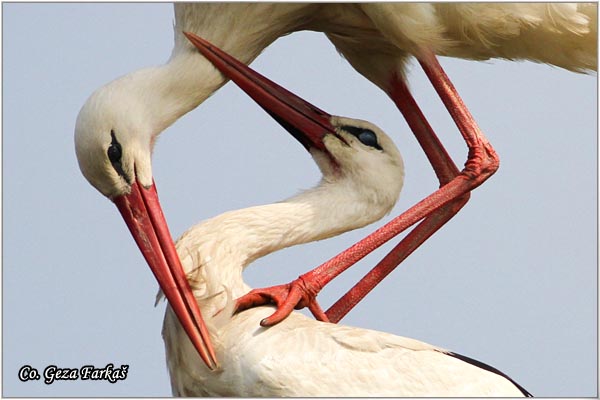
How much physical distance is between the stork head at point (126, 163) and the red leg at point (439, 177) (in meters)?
0.69

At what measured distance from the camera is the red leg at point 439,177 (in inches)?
212

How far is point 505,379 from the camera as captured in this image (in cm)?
463

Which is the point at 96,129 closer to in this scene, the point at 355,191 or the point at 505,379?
the point at 355,191

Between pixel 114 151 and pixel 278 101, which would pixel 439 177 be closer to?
pixel 278 101

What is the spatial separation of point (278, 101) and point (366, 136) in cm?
42

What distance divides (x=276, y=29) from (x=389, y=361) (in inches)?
68.2

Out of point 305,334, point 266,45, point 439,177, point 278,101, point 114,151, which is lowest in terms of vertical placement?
point 305,334

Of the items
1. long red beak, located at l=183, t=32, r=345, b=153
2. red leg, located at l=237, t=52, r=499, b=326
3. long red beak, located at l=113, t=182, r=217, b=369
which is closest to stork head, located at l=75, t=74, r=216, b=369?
long red beak, located at l=113, t=182, r=217, b=369

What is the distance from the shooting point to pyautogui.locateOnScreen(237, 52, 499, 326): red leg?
5375 mm

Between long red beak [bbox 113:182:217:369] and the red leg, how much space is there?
644mm

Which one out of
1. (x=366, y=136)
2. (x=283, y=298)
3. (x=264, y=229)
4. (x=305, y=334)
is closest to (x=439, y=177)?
(x=366, y=136)

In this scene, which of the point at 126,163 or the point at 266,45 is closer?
the point at 126,163

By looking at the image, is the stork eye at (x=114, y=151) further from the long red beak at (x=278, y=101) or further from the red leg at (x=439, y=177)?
the red leg at (x=439, y=177)

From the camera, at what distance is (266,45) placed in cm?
561
